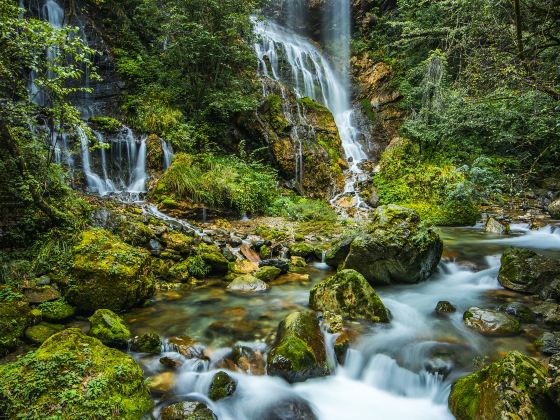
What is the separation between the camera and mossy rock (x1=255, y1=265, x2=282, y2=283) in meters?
6.75

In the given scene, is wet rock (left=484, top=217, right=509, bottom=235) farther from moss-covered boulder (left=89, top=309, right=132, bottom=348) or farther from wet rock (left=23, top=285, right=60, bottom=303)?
wet rock (left=23, top=285, right=60, bottom=303)

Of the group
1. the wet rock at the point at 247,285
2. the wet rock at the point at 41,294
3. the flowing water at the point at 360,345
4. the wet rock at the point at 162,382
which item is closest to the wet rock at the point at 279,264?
the flowing water at the point at 360,345

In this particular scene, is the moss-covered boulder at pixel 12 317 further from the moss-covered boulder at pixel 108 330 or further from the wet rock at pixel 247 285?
the wet rock at pixel 247 285

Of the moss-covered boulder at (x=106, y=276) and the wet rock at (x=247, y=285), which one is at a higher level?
the moss-covered boulder at (x=106, y=276)

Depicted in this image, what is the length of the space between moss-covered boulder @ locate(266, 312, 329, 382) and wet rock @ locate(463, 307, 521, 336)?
7.25 ft

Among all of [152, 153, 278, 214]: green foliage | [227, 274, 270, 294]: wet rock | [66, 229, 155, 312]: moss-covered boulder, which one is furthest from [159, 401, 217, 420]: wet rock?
[152, 153, 278, 214]: green foliage

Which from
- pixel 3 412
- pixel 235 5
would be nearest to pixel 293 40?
pixel 235 5

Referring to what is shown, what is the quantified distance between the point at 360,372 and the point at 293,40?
72.0ft

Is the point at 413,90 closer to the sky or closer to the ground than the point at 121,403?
closer to the sky

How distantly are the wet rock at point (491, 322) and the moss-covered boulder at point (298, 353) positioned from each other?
2.21 m

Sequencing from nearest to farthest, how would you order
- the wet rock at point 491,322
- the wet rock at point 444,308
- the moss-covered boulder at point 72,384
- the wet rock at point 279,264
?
the moss-covered boulder at point 72,384
the wet rock at point 491,322
the wet rock at point 444,308
the wet rock at point 279,264

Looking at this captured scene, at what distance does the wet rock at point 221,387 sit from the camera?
3645 millimetres

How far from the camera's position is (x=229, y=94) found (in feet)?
43.6

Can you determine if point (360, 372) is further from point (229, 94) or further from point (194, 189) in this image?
point (229, 94)
